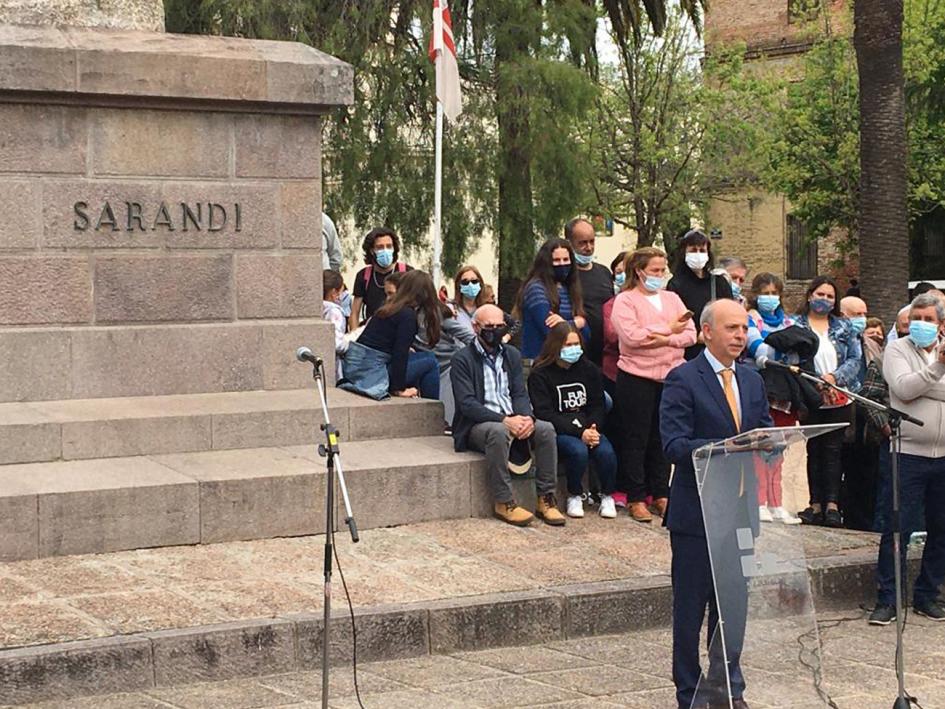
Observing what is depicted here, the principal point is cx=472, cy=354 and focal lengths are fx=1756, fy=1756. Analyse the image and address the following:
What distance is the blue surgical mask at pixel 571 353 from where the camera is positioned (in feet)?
38.1

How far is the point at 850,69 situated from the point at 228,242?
28.2 m

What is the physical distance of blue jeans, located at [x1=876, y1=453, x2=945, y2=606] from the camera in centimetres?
1027

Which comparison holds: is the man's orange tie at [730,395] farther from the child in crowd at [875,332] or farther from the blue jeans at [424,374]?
the child in crowd at [875,332]

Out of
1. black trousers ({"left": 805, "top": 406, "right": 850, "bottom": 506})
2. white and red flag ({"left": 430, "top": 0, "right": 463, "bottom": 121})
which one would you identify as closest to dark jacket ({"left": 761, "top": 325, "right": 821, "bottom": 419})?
black trousers ({"left": 805, "top": 406, "right": 850, "bottom": 506})

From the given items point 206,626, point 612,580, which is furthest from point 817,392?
point 206,626

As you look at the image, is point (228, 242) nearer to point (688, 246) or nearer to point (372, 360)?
point (372, 360)

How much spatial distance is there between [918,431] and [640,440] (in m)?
2.14

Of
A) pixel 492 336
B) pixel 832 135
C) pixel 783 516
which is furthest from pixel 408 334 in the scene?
pixel 832 135

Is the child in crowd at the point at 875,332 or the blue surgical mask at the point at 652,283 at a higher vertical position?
the blue surgical mask at the point at 652,283

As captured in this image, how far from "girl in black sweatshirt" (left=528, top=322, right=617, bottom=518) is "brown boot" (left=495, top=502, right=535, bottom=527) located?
0.55 metres

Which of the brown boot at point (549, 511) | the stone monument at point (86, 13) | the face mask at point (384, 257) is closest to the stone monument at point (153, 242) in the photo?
the stone monument at point (86, 13)

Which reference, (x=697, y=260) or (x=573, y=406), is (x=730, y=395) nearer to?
(x=573, y=406)

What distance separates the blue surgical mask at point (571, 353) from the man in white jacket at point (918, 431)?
2.14m

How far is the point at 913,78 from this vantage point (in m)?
35.0
